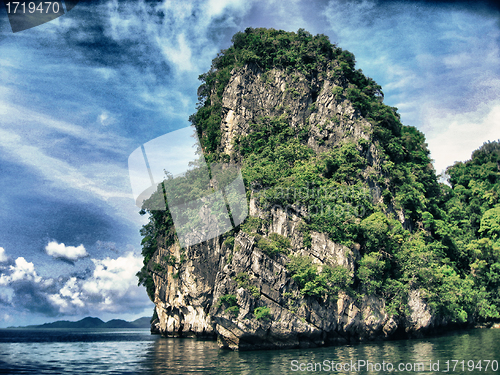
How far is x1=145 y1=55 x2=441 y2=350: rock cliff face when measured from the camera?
22.5m

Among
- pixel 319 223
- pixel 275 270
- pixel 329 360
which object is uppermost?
pixel 319 223

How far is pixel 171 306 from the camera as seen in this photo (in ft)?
124

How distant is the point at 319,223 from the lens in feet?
86.7

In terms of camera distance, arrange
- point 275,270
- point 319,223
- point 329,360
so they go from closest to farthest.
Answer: point 329,360
point 275,270
point 319,223

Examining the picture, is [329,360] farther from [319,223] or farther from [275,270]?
[319,223]

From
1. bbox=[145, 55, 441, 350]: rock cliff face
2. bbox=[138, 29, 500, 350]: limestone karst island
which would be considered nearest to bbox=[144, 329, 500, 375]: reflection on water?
bbox=[145, 55, 441, 350]: rock cliff face

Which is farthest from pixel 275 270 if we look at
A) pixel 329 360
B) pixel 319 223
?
pixel 329 360

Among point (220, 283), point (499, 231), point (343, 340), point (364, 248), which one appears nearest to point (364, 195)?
point (364, 248)

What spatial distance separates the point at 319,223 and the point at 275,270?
5446mm

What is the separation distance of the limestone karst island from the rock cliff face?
111 millimetres

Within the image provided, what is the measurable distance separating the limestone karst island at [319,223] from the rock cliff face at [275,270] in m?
0.11

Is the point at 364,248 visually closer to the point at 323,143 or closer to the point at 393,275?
the point at 393,275

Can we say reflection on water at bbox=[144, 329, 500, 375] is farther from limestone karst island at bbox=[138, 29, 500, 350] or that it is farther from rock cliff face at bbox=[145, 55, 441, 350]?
limestone karst island at bbox=[138, 29, 500, 350]

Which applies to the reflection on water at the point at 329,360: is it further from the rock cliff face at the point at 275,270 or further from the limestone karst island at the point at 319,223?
the limestone karst island at the point at 319,223
